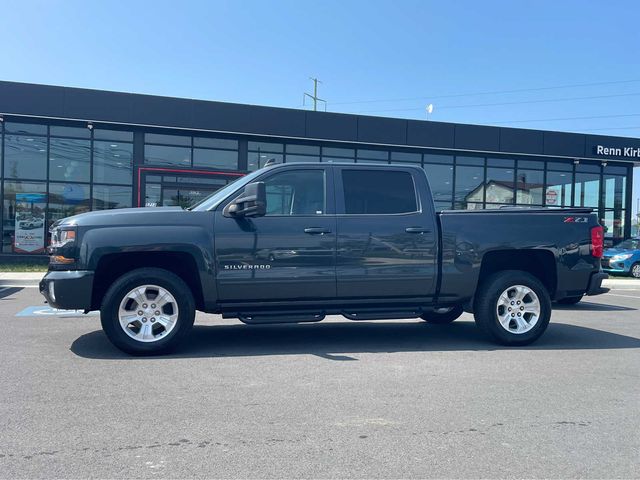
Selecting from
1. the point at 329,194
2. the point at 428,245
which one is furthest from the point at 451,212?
the point at 329,194

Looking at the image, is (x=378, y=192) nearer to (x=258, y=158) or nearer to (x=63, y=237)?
(x=63, y=237)

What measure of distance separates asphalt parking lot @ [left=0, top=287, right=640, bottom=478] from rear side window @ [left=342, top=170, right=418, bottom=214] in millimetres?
1635

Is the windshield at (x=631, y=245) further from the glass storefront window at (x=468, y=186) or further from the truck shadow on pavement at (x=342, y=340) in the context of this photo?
the truck shadow on pavement at (x=342, y=340)

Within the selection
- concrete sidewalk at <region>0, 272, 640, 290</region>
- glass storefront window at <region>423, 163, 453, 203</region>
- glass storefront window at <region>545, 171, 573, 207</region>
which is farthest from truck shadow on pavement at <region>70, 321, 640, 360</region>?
glass storefront window at <region>545, 171, 573, 207</region>

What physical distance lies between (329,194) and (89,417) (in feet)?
11.2

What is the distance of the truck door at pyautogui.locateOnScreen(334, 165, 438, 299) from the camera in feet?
20.2

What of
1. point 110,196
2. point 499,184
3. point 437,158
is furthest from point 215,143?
point 499,184

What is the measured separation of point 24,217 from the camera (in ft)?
58.9

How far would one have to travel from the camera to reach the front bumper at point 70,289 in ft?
18.2

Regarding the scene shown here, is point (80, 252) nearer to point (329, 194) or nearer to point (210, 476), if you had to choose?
point (329, 194)

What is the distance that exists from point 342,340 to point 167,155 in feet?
44.7

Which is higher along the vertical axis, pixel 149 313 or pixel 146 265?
pixel 146 265

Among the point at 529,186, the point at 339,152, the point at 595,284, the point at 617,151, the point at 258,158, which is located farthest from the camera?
the point at 529,186

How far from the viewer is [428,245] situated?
6316 mm
